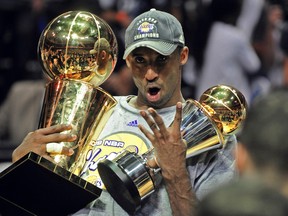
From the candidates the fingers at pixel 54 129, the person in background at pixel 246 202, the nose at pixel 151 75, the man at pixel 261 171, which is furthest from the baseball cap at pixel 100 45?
the person in background at pixel 246 202

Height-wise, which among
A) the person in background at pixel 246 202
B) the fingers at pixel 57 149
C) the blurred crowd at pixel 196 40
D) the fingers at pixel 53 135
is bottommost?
the blurred crowd at pixel 196 40

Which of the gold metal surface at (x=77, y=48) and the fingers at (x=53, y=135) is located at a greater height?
the gold metal surface at (x=77, y=48)

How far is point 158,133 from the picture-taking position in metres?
4.34

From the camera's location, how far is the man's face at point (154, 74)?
471 cm

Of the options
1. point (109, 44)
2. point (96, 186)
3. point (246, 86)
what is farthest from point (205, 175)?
point (246, 86)

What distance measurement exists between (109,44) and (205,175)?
2.70ft

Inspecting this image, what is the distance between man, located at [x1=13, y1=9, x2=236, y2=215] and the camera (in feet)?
14.4

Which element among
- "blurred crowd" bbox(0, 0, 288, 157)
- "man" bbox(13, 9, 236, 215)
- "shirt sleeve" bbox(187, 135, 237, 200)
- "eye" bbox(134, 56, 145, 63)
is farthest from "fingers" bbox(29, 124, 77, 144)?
"blurred crowd" bbox(0, 0, 288, 157)

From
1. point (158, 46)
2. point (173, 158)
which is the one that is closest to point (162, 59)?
point (158, 46)

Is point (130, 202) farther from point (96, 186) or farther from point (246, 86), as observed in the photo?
point (246, 86)

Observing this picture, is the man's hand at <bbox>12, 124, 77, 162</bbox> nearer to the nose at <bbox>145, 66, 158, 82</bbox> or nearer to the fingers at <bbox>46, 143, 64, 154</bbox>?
the fingers at <bbox>46, 143, 64, 154</bbox>

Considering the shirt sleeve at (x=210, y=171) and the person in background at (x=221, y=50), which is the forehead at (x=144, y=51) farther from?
the person in background at (x=221, y=50)

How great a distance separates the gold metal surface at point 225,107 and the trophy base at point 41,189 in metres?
0.67

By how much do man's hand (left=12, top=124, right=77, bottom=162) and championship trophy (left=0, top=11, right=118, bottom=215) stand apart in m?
0.03
